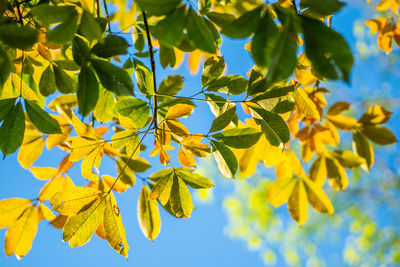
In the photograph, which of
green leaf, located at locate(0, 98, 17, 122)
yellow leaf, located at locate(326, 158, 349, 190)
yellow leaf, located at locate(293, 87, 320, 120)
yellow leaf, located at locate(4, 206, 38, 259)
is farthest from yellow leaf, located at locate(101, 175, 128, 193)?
yellow leaf, located at locate(326, 158, 349, 190)

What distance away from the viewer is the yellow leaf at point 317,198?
92 centimetres

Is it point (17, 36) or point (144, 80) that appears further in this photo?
point (144, 80)

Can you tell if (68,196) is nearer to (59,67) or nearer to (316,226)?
(59,67)

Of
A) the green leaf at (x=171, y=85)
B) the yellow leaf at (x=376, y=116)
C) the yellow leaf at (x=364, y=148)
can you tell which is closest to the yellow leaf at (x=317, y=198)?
the yellow leaf at (x=364, y=148)

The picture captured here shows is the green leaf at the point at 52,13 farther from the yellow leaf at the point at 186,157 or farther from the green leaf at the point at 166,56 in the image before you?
the yellow leaf at the point at 186,157

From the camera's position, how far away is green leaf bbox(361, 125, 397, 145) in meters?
0.94

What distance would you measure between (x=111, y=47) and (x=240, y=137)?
342 mm

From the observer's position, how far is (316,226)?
5988mm

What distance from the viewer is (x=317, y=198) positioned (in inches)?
36.8

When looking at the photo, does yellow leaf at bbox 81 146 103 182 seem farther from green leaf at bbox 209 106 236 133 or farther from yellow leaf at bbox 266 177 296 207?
yellow leaf at bbox 266 177 296 207

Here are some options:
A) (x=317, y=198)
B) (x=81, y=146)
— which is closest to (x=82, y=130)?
(x=81, y=146)

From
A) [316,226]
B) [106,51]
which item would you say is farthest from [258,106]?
[316,226]

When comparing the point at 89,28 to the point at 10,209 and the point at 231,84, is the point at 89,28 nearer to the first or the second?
the point at 231,84

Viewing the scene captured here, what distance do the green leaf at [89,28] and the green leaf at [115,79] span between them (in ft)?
0.16
